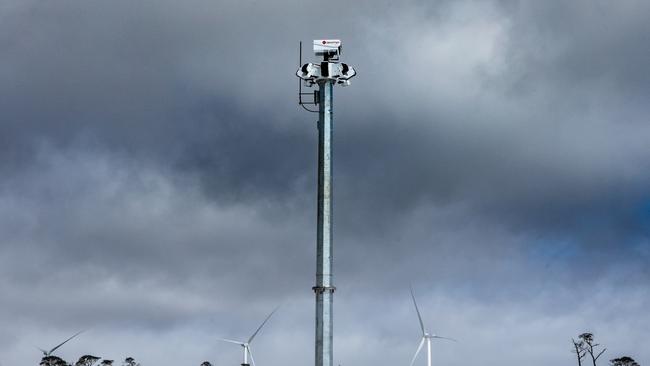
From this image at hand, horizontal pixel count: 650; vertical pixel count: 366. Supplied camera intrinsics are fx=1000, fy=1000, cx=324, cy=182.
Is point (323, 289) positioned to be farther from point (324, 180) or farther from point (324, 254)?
point (324, 180)

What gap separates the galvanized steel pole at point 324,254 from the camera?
250 ft

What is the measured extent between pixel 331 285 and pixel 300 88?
1707cm

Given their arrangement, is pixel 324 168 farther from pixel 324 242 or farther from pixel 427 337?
pixel 427 337

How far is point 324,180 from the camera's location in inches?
3100

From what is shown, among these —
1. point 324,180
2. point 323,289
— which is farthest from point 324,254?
point 324,180

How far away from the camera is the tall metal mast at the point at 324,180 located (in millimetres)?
76250

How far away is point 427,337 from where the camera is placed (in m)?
130

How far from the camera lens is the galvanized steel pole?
76125mm

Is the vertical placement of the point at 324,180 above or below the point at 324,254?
above

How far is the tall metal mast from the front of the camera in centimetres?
7625

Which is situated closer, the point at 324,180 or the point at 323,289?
the point at 323,289

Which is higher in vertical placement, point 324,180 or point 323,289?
point 324,180

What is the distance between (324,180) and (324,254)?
5963mm

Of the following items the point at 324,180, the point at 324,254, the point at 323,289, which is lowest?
the point at 323,289
